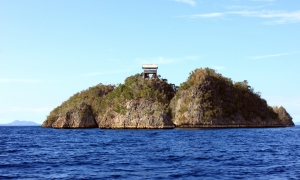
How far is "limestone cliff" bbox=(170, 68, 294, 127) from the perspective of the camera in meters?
145

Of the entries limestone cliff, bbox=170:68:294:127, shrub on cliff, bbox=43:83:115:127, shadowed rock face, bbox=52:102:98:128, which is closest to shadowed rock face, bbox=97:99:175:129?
limestone cliff, bbox=170:68:294:127

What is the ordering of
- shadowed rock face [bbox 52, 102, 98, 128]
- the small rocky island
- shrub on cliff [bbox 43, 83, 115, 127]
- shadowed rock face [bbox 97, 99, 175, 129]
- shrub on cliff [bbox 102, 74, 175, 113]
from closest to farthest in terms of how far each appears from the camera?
shadowed rock face [bbox 97, 99, 175, 129] → the small rocky island → shrub on cliff [bbox 102, 74, 175, 113] → shadowed rock face [bbox 52, 102, 98, 128] → shrub on cliff [bbox 43, 83, 115, 127]

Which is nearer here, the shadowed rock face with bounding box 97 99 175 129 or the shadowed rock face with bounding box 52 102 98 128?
the shadowed rock face with bounding box 97 99 175 129

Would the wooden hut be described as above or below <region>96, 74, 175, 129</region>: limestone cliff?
above

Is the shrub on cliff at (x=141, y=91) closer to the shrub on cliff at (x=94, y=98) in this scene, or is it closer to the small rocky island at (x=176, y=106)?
the small rocky island at (x=176, y=106)

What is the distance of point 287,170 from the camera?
110 ft

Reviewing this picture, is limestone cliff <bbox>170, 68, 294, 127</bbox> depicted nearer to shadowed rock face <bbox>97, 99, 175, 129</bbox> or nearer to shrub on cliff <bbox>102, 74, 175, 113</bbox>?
shrub on cliff <bbox>102, 74, 175, 113</bbox>

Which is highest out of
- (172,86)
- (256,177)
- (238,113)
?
(172,86)

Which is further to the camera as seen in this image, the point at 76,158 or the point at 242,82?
the point at 242,82

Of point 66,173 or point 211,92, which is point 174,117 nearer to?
point 211,92

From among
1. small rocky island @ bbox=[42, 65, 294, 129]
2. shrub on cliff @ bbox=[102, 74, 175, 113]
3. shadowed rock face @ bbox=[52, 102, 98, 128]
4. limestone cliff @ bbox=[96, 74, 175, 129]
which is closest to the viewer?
limestone cliff @ bbox=[96, 74, 175, 129]

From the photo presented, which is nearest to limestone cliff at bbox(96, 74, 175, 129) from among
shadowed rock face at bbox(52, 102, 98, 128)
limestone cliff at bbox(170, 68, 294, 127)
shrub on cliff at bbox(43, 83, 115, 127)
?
shadowed rock face at bbox(52, 102, 98, 128)

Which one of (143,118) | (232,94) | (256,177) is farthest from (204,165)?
(232,94)

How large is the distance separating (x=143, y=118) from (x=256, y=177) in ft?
373
